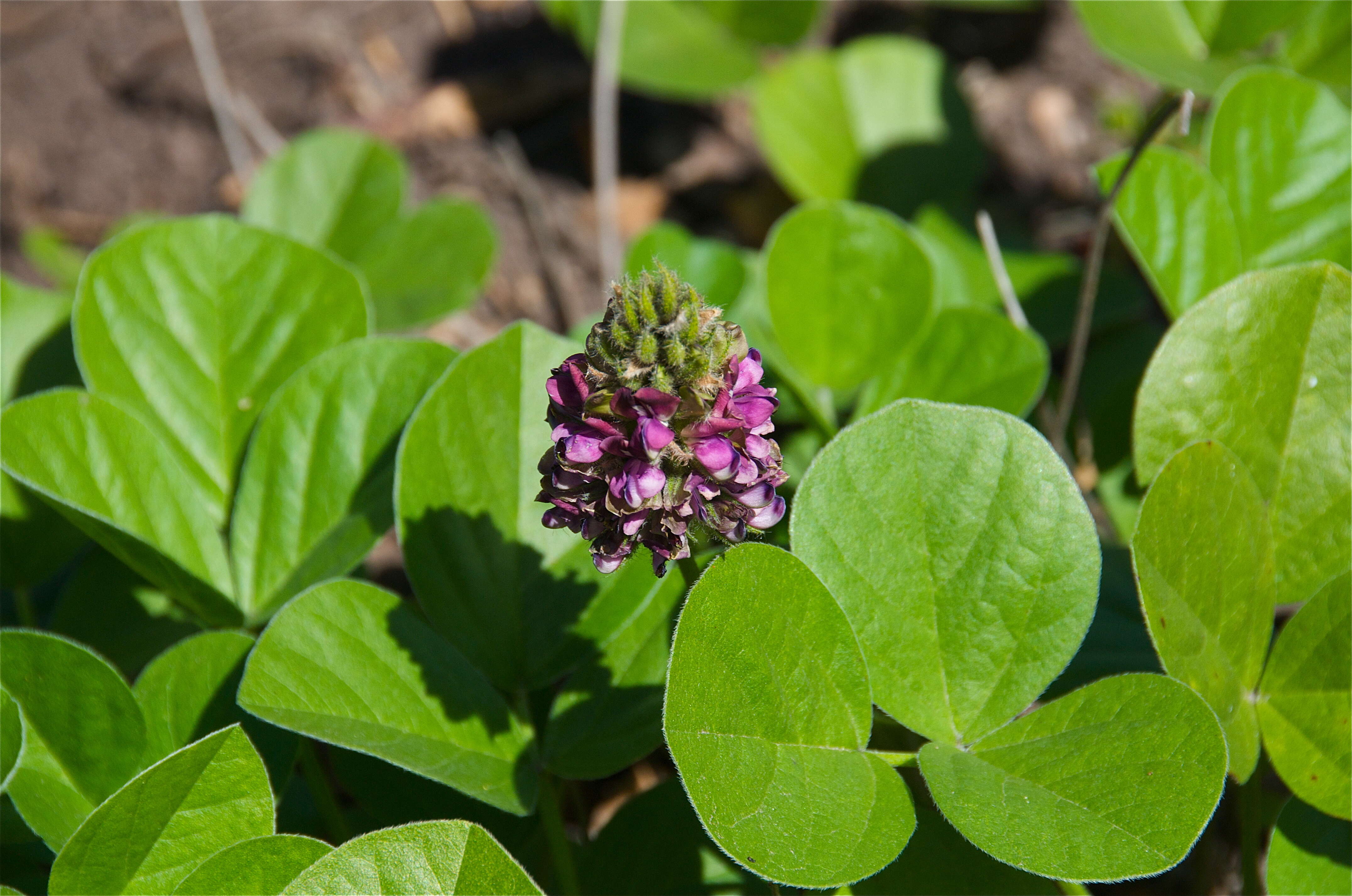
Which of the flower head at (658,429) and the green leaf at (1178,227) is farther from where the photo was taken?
the green leaf at (1178,227)

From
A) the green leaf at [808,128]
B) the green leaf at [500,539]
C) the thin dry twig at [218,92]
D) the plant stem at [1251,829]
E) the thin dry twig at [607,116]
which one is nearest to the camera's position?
the green leaf at [500,539]

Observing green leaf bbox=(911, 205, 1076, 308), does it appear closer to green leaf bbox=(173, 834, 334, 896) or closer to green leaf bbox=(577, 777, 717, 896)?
green leaf bbox=(577, 777, 717, 896)

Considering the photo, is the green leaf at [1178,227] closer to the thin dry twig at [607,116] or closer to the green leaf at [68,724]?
the thin dry twig at [607,116]

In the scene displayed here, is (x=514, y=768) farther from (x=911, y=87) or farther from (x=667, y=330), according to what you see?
(x=911, y=87)

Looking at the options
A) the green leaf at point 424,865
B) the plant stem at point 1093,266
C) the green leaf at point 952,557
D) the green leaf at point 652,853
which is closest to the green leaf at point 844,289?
the plant stem at point 1093,266

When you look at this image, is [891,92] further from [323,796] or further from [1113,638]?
[323,796]

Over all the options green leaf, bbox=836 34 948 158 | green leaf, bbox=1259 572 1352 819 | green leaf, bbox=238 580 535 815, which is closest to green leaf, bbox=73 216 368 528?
green leaf, bbox=238 580 535 815

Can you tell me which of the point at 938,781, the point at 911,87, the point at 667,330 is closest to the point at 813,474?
the point at 667,330
